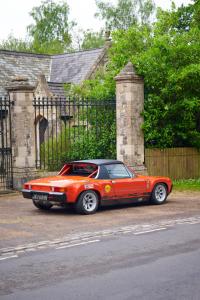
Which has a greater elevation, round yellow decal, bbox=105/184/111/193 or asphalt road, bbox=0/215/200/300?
round yellow decal, bbox=105/184/111/193

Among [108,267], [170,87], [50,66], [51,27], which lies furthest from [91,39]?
[108,267]

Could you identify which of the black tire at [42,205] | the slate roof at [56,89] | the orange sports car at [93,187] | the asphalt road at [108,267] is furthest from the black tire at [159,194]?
the slate roof at [56,89]

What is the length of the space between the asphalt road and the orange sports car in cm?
223

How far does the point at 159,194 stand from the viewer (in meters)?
14.7

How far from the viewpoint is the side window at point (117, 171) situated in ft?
45.8

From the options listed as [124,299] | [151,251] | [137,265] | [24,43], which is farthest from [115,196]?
[24,43]

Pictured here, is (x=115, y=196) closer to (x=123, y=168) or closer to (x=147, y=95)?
(x=123, y=168)

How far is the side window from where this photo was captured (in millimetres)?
13953

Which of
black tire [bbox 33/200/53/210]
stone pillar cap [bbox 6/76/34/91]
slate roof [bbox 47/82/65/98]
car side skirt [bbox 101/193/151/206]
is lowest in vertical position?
black tire [bbox 33/200/53/210]

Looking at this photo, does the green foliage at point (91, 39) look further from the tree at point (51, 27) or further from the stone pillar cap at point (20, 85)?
the stone pillar cap at point (20, 85)

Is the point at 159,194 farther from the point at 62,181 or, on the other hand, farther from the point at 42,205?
the point at 42,205

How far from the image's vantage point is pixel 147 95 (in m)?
21.0

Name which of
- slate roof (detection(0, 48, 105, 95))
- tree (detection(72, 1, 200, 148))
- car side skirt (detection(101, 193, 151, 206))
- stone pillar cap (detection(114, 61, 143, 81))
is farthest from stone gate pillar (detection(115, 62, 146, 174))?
slate roof (detection(0, 48, 105, 95))

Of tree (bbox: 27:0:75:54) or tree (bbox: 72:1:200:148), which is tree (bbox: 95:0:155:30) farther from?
tree (bbox: 72:1:200:148)
